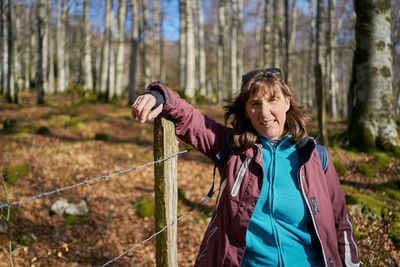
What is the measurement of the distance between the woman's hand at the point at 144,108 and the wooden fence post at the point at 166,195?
18 cm

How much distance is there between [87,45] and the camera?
1559cm

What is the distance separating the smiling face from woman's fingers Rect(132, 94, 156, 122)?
0.68 metres

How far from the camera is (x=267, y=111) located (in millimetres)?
1906

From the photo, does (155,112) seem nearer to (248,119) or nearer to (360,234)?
(248,119)

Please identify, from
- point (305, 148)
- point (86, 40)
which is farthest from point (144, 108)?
point (86, 40)

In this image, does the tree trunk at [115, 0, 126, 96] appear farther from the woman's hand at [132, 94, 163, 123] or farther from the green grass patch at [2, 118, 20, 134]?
the woman's hand at [132, 94, 163, 123]

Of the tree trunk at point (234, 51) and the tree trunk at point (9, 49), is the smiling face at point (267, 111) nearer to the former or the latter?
the tree trunk at point (234, 51)

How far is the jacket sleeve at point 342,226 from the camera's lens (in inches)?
74.2

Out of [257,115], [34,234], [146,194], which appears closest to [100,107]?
[146,194]

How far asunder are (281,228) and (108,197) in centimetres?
460

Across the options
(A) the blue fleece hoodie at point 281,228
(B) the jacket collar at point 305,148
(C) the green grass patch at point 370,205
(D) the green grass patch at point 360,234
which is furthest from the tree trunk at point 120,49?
(A) the blue fleece hoodie at point 281,228

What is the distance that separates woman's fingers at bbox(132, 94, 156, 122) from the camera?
5.64 ft

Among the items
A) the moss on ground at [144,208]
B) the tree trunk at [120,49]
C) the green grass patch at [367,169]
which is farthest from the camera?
the tree trunk at [120,49]

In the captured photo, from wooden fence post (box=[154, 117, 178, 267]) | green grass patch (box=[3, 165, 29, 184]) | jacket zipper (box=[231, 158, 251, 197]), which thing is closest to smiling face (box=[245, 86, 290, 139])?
jacket zipper (box=[231, 158, 251, 197])
